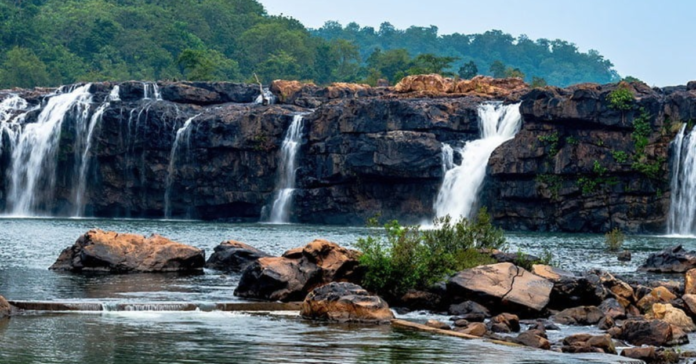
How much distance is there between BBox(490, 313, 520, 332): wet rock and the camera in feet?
87.0

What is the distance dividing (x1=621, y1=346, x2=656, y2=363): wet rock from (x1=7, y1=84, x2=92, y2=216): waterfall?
249 ft

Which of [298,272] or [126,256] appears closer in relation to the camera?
[298,272]

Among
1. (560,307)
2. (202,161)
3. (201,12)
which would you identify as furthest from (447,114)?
(201,12)

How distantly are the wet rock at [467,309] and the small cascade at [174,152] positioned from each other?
64.0 meters

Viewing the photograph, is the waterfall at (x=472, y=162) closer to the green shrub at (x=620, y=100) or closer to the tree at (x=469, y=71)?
the green shrub at (x=620, y=100)

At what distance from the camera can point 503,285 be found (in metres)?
29.6

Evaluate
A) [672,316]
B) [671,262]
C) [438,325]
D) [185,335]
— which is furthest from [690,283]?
[185,335]

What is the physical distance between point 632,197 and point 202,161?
1319 inches

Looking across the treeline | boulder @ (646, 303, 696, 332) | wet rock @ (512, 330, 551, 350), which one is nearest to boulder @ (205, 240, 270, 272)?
boulder @ (646, 303, 696, 332)

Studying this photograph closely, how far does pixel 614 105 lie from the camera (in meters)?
79.6

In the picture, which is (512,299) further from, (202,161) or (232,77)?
(232,77)

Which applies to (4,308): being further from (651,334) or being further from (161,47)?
(161,47)

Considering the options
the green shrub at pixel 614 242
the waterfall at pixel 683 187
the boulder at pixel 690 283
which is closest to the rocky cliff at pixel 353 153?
the waterfall at pixel 683 187

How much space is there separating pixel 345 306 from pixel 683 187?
56.0m
